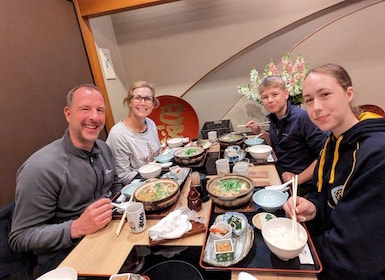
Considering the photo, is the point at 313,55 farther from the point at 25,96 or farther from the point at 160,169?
the point at 25,96

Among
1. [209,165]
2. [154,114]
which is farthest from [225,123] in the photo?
[209,165]

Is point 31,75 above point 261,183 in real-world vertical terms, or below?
above

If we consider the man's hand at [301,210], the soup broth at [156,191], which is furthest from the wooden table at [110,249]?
the man's hand at [301,210]

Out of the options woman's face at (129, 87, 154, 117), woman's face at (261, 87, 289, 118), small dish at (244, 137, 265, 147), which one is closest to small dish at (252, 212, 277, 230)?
small dish at (244, 137, 265, 147)

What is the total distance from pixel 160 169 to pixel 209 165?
37 cm

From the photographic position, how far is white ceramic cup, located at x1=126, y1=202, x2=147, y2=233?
99 cm

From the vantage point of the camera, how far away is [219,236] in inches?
34.3

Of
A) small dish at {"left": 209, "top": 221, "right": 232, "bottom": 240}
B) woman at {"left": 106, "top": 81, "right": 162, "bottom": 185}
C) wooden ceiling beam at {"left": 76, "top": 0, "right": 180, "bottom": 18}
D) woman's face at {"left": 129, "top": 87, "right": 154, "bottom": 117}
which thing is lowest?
small dish at {"left": 209, "top": 221, "right": 232, "bottom": 240}

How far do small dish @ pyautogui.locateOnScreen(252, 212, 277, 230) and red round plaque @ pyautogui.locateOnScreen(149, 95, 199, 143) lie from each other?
192 centimetres

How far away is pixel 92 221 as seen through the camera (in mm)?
1053

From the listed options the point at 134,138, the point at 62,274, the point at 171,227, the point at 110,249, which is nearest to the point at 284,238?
the point at 171,227

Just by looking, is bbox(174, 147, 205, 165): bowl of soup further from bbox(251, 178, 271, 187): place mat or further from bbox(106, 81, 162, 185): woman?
bbox(251, 178, 271, 187): place mat

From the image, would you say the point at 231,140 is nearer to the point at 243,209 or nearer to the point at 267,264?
the point at 243,209

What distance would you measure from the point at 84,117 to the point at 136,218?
74 centimetres
